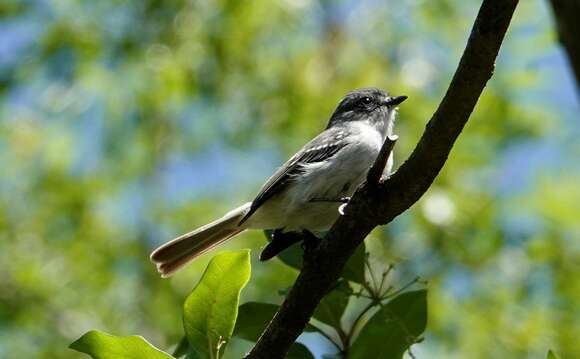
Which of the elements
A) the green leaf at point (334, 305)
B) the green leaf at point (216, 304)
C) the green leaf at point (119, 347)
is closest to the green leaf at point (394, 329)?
the green leaf at point (334, 305)

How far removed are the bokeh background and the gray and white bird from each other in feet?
9.44

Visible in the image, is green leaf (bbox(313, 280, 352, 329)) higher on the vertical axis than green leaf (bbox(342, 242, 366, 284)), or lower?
lower

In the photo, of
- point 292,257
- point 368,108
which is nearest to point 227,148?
point 368,108

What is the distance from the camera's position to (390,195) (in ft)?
8.09

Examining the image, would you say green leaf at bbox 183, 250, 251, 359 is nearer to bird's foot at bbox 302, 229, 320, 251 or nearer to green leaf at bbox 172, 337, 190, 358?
green leaf at bbox 172, 337, 190, 358

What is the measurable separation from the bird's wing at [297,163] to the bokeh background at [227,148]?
287 centimetres

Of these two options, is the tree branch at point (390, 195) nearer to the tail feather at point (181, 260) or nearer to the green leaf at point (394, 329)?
the green leaf at point (394, 329)

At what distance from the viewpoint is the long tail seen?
4445 millimetres

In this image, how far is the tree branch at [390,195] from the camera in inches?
88.1

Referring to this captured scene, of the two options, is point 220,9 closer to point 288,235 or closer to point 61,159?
point 61,159

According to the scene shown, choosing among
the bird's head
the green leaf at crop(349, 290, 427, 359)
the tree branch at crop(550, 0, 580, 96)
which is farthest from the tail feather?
the tree branch at crop(550, 0, 580, 96)

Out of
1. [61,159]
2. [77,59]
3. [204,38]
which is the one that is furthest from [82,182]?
[204,38]

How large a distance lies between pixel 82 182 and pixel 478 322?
4.47m

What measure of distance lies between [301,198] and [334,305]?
160 cm
